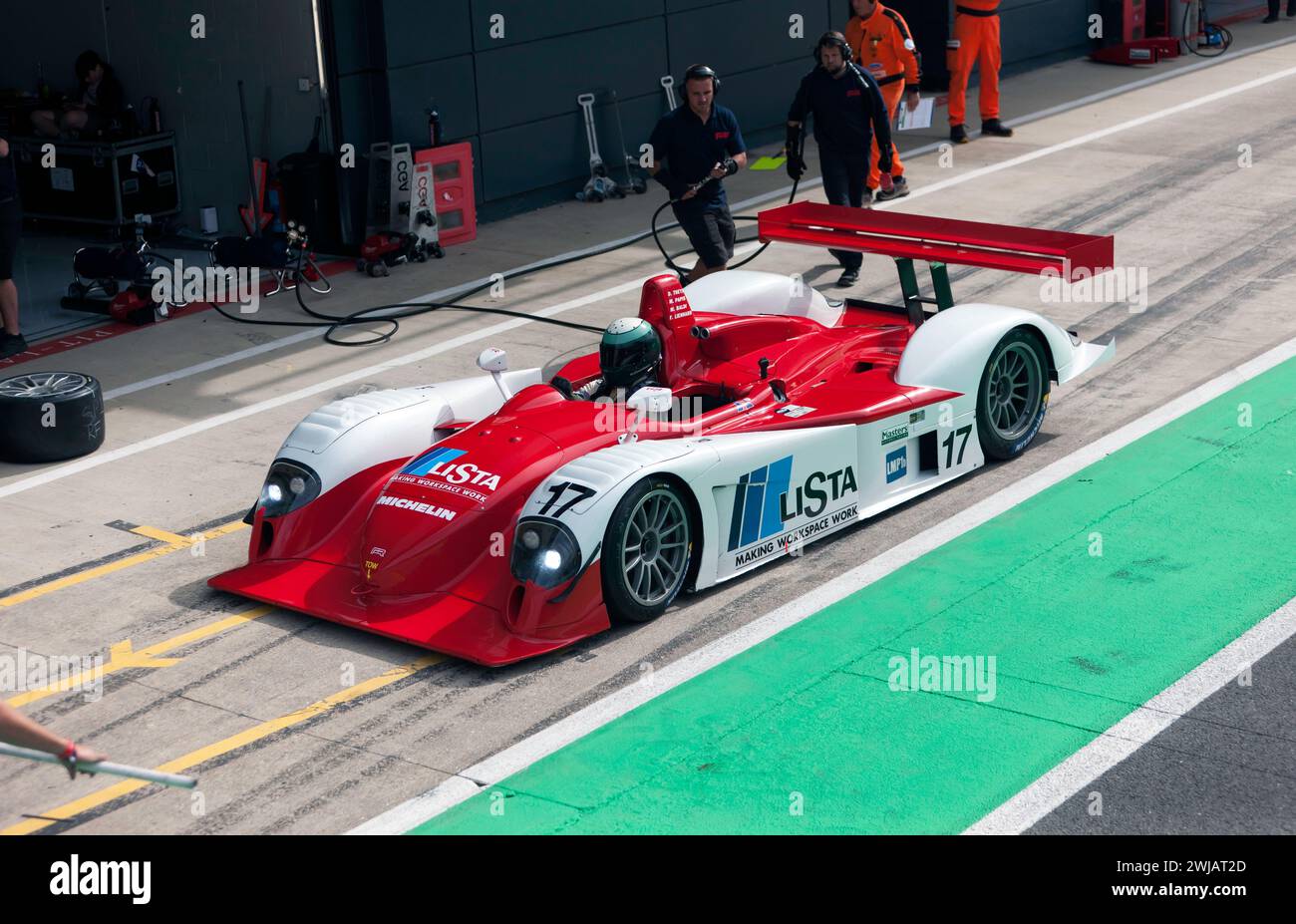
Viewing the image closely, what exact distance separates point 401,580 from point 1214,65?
17969mm

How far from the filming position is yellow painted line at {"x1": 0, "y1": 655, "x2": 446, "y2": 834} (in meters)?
6.41

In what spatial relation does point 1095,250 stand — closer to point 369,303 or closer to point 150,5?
point 369,303

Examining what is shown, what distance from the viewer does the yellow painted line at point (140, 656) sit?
7.45 m

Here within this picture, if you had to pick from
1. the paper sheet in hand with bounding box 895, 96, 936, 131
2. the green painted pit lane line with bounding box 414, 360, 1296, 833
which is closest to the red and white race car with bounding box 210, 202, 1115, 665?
the green painted pit lane line with bounding box 414, 360, 1296, 833

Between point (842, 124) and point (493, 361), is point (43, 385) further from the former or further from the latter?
point (842, 124)

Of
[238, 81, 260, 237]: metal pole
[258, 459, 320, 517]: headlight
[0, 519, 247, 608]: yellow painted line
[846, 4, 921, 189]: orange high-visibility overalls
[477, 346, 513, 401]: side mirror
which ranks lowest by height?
[0, 519, 247, 608]: yellow painted line

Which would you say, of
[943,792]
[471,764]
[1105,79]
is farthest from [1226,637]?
[1105,79]

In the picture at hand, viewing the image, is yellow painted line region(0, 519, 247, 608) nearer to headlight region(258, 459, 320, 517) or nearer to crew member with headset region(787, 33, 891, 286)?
headlight region(258, 459, 320, 517)

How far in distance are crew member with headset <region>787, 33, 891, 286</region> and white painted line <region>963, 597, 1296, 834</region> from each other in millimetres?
6601

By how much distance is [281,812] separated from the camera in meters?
6.37

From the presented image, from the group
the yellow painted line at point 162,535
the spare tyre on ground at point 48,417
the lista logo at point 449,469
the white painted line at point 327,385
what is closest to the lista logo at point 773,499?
the lista logo at point 449,469

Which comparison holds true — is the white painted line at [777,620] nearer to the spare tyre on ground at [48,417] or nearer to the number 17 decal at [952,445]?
the number 17 decal at [952,445]

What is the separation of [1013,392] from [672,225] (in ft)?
21.9

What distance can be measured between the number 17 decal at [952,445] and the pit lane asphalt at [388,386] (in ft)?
0.59
